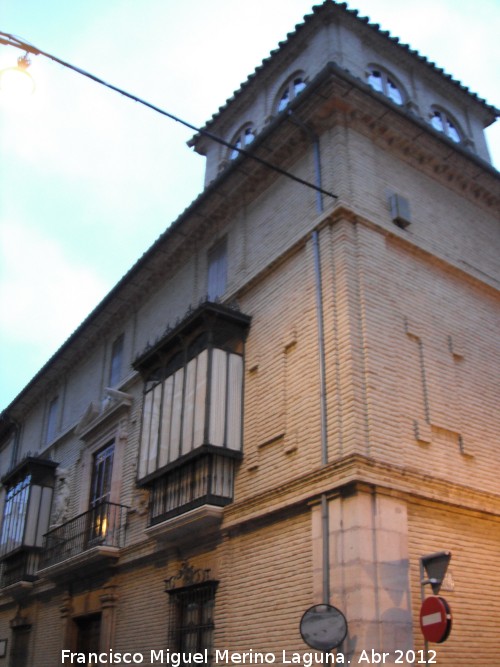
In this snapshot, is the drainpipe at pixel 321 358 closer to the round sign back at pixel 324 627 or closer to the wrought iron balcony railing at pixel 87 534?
the round sign back at pixel 324 627

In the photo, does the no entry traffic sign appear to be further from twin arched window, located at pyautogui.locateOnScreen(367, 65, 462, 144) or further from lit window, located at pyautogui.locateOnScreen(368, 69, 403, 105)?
lit window, located at pyautogui.locateOnScreen(368, 69, 403, 105)

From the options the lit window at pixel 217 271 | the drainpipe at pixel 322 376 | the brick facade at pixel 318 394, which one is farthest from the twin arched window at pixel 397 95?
the lit window at pixel 217 271

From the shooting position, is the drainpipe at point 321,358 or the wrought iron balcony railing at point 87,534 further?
the wrought iron balcony railing at point 87,534

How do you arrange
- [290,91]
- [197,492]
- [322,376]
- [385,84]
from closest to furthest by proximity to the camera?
[322,376] < [197,492] < [385,84] < [290,91]

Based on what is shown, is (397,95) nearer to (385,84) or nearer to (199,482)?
(385,84)

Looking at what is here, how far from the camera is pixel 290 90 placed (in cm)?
1730

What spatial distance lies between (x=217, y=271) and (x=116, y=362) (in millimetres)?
5218

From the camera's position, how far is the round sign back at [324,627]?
355 inches

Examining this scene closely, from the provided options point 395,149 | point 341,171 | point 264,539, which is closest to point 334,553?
point 264,539

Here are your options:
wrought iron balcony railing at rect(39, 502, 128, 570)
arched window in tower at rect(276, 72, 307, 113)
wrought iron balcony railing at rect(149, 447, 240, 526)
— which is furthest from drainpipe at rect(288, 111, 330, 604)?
wrought iron balcony railing at rect(39, 502, 128, 570)

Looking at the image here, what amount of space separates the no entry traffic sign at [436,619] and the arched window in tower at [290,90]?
11.9m

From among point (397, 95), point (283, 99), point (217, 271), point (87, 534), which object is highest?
point (283, 99)

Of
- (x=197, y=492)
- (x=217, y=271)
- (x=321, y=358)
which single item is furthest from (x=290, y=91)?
(x=197, y=492)

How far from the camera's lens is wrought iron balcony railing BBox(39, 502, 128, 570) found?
646 inches
